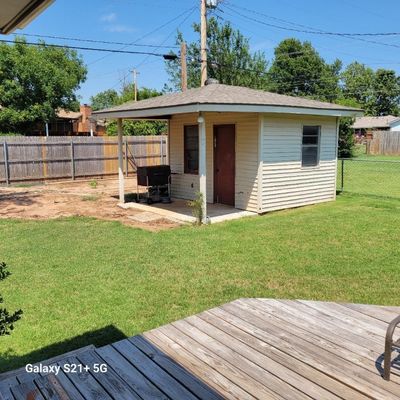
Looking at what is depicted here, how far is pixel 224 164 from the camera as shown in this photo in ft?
34.2

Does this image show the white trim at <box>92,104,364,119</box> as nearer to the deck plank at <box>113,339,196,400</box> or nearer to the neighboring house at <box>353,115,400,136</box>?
the deck plank at <box>113,339,196,400</box>

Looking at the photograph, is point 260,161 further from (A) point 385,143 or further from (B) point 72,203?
(A) point 385,143

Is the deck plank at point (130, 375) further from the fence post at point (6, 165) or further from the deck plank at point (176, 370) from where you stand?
the fence post at point (6, 165)

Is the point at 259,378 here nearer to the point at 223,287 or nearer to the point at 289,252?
the point at 223,287

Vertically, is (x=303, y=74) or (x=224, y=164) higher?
(x=303, y=74)

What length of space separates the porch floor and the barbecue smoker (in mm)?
481

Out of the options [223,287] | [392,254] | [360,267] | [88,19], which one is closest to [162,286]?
[223,287]

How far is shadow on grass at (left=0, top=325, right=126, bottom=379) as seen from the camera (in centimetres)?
332

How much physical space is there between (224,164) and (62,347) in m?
7.52

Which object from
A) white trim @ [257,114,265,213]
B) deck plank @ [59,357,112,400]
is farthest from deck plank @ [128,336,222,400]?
white trim @ [257,114,265,213]

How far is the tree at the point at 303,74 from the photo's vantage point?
166ft

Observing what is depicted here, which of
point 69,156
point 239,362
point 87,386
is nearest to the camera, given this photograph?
point 87,386

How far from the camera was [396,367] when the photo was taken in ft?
8.72

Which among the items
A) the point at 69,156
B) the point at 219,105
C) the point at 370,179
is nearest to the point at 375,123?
the point at 370,179
